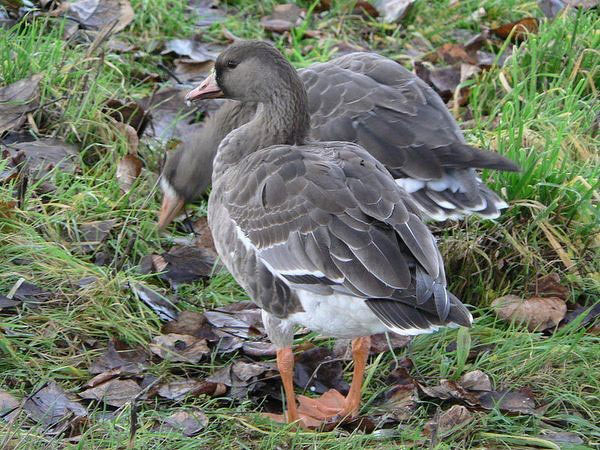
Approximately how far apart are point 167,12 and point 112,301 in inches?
116

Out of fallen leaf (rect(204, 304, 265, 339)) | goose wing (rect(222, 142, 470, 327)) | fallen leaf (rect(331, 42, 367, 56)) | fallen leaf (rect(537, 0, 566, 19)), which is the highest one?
goose wing (rect(222, 142, 470, 327))

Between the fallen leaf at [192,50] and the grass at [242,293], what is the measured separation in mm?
155

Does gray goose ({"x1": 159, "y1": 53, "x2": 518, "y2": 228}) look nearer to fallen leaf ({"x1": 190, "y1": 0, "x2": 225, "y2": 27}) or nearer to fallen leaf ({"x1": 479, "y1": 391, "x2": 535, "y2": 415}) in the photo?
fallen leaf ({"x1": 479, "y1": 391, "x2": 535, "y2": 415})

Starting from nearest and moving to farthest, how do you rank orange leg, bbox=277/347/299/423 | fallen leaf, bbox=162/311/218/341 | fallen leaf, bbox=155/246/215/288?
orange leg, bbox=277/347/299/423
fallen leaf, bbox=162/311/218/341
fallen leaf, bbox=155/246/215/288

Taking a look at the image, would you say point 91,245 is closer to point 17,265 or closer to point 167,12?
point 17,265

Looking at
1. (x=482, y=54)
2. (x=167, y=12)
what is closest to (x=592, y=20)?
(x=482, y=54)

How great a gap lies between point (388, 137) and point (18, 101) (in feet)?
6.58

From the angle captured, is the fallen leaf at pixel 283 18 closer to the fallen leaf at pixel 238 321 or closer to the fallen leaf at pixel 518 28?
the fallen leaf at pixel 518 28

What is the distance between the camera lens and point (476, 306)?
4.99m

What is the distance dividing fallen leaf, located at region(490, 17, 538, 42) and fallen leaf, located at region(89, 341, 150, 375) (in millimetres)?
3774

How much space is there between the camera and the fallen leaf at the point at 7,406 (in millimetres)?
3916

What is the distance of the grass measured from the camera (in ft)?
13.3

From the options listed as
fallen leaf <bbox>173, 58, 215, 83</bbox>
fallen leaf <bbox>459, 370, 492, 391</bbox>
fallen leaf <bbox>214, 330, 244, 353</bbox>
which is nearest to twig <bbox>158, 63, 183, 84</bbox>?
fallen leaf <bbox>173, 58, 215, 83</bbox>

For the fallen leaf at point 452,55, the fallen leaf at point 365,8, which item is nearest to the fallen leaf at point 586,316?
the fallen leaf at point 452,55
